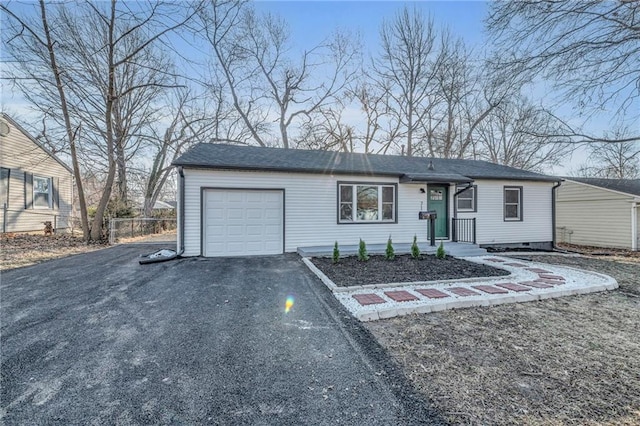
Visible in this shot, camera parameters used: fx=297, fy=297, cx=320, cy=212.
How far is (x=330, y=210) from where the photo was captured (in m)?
9.36

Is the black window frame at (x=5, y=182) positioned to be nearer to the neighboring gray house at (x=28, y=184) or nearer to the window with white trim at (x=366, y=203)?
the neighboring gray house at (x=28, y=184)

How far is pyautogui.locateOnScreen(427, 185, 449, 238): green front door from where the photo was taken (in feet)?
34.1

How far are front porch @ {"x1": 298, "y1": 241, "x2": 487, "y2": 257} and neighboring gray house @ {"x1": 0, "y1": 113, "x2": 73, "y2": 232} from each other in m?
13.1

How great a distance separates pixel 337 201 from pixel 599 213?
13439 millimetres

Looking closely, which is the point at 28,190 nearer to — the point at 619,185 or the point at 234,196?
the point at 234,196

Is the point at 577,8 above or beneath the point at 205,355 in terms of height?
above

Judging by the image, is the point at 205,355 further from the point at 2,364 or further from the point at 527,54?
the point at 527,54

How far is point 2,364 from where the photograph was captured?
2.79 metres

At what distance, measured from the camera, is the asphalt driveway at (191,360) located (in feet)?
7.01

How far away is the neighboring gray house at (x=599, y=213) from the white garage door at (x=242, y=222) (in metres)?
15.0

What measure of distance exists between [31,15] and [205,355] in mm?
13075

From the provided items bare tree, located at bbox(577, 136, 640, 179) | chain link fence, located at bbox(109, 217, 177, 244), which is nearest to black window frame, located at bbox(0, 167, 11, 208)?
chain link fence, located at bbox(109, 217, 177, 244)

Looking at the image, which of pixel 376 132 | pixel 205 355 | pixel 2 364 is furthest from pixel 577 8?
pixel 376 132

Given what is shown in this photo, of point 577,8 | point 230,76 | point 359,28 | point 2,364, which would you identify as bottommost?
point 2,364
